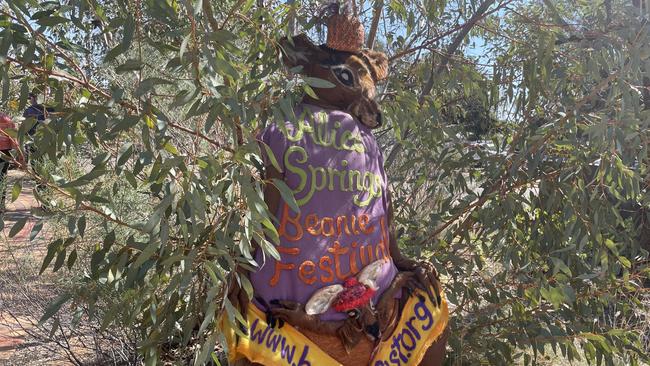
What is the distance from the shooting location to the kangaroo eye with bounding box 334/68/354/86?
6.72ft

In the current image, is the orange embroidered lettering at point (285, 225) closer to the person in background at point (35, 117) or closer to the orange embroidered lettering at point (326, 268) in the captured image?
the orange embroidered lettering at point (326, 268)

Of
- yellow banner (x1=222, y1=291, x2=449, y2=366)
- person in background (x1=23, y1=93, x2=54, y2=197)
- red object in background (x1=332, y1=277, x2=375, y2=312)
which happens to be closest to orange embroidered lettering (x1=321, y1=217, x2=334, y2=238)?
red object in background (x1=332, y1=277, x2=375, y2=312)

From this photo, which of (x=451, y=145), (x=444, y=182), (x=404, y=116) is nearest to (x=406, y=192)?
(x=444, y=182)

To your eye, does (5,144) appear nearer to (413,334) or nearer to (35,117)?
(35,117)

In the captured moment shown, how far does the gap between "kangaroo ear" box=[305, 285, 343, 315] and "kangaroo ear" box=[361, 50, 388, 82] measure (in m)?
0.78

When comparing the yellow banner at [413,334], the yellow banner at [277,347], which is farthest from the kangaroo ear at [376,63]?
the yellow banner at [277,347]

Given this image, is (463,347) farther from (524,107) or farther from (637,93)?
(637,93)

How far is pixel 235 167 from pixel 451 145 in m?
1.62

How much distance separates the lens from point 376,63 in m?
2.22

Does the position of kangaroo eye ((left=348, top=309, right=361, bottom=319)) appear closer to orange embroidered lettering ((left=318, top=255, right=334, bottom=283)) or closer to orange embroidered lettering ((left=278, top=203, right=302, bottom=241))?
orange embroidered lettering ((left=318, top=255, right=334, bottom=283))

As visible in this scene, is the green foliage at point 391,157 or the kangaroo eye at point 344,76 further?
the kangaroo eye at point 344,76

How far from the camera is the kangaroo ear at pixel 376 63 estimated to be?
218 centimetres

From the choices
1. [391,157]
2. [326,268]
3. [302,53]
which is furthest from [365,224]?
[391,157]

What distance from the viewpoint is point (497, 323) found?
110 inches
